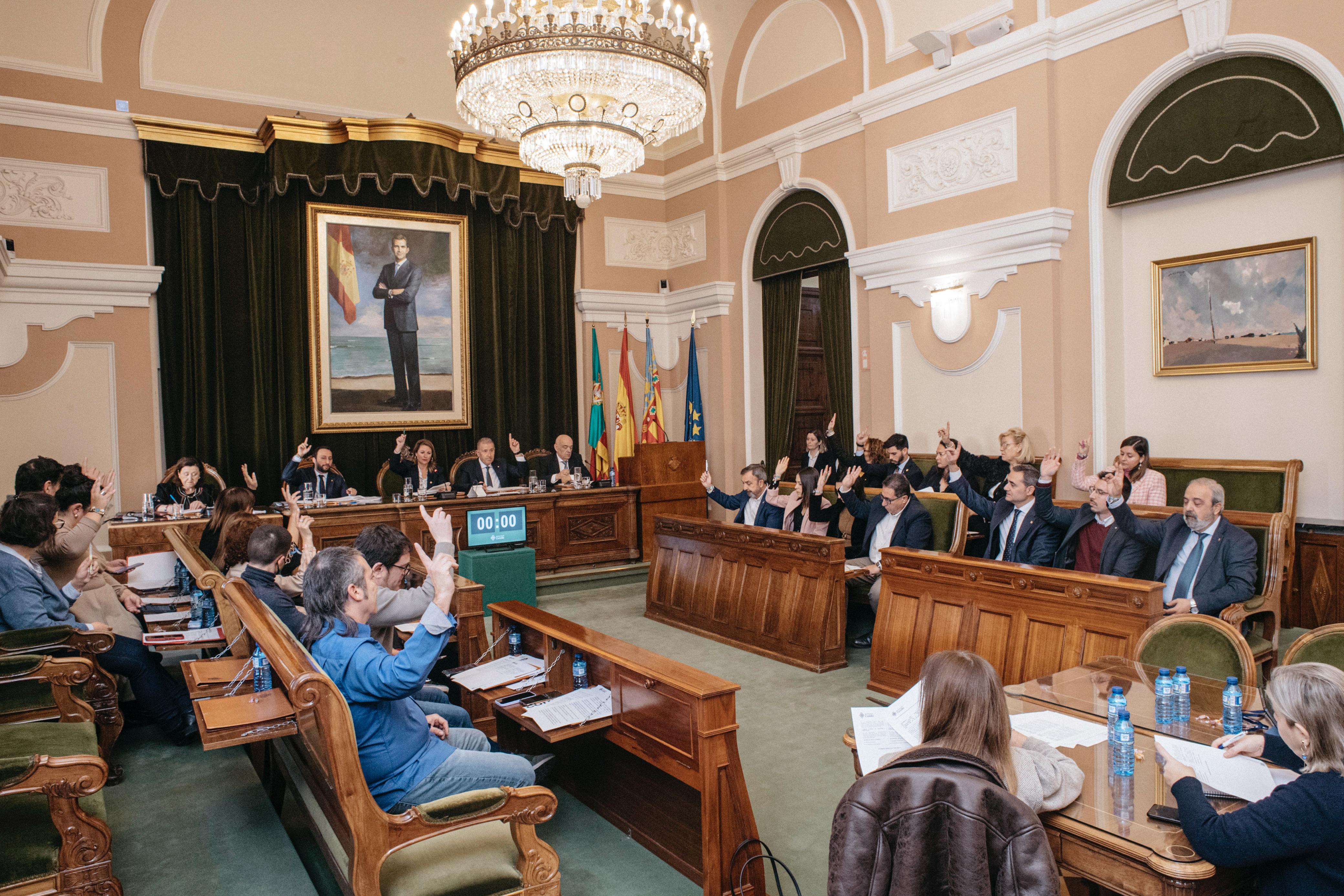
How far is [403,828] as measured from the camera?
2379mm

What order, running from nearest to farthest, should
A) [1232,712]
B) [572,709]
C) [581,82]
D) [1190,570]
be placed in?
1. [1232,712]
2. [572,709]
3. [1190,570]
4. [581,82]

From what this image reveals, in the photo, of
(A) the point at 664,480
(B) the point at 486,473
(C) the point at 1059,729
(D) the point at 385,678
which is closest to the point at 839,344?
(A) the point at 664,480

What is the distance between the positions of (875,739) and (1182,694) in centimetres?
100

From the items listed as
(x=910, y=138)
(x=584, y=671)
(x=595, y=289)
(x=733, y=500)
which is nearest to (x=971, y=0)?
(x=910, y=138)

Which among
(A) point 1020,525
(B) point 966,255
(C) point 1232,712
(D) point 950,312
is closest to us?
(C) point 1232,712

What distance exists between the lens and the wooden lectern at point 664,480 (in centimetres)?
896

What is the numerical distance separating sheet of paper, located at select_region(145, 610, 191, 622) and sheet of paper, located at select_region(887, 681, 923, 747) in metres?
3.88

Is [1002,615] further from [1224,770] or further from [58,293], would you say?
[58,293]

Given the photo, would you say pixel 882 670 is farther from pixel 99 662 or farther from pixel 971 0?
pixel 971 0

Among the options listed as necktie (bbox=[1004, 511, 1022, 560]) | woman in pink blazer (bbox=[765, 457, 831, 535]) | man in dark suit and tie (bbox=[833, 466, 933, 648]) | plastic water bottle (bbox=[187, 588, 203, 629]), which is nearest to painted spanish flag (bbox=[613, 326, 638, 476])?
woman in pink blazer (bbox=[765, 457, 831, 535])

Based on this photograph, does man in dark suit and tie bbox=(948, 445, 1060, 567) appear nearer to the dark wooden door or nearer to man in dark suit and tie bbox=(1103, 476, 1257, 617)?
man in dark suit and tie bbox=(1103, 476, 1257, 617)

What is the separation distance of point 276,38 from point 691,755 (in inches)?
359

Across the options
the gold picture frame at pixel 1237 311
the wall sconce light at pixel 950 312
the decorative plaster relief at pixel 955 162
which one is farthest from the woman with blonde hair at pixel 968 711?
the decorative plaster relief at pixel 955 162

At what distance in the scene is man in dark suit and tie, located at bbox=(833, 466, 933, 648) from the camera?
558cm
